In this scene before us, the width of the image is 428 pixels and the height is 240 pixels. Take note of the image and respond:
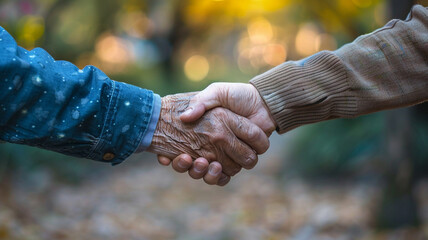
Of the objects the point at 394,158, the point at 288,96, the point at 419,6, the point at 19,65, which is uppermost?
the point at 19,65

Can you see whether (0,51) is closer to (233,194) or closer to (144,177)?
(233,194)

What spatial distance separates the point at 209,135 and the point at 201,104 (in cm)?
16

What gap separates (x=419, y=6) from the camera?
6.19ft

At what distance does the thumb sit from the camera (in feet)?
6.71

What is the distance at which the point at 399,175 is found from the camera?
348 cm

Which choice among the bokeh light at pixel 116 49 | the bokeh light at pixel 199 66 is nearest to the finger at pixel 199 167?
the bokeh light at pixel 116 49

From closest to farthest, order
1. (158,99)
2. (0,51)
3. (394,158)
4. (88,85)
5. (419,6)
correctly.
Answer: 1. (0,51)
2. (88,85)
3. (419,6)
4. (158,99)
5. (394,158)

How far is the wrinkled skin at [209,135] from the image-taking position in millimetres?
2078

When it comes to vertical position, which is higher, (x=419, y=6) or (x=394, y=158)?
(x=419, y=6)

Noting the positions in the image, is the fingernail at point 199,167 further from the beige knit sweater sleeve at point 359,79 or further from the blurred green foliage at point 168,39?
the blurred green foliage at point 168,39

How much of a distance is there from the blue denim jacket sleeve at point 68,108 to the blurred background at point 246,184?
168 centimetres

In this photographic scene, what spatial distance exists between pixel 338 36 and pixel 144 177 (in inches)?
147

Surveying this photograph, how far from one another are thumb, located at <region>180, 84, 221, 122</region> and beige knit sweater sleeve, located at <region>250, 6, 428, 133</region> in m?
0.26

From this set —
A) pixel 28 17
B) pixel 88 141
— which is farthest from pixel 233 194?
pixel 88 141
